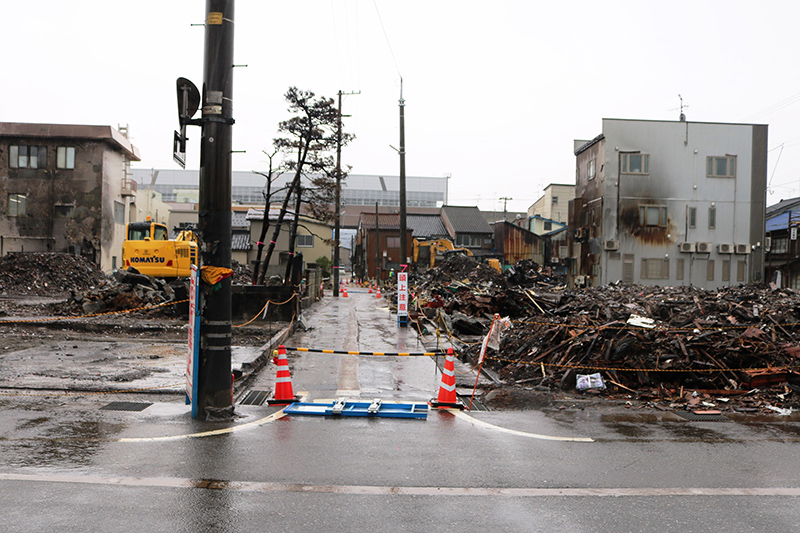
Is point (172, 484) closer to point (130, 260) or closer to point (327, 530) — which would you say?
point (327, 530)

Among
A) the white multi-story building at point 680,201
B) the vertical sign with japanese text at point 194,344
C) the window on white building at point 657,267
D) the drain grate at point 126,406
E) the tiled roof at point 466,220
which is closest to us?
the vertical sign with japanese text at point 194,344

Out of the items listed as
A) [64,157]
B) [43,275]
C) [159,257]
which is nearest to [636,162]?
[159,257]

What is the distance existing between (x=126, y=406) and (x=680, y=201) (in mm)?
41264

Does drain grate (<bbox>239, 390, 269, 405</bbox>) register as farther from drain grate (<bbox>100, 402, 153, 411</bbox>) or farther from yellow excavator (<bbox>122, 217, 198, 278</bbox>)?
yellow excavator (<bbox>122, 217, 198, 278</bbox>)

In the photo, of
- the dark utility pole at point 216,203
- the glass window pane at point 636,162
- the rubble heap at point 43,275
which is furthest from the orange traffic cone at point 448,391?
the glass window pane at point 636,162

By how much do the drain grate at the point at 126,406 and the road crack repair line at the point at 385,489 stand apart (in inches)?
106

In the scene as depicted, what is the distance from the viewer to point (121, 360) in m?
11.9

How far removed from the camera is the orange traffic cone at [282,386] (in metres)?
8.65

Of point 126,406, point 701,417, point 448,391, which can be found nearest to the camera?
point 126,406

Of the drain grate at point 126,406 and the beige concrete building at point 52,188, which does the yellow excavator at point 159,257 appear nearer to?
the drain grate at point 126,406

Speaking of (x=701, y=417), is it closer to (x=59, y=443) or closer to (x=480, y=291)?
(x=59, y=443)

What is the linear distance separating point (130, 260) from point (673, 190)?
35.1 m

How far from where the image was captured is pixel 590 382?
10.1 metres

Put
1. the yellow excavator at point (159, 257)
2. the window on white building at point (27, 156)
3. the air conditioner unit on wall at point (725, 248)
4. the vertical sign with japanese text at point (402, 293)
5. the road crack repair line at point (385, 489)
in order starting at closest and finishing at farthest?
the road crack repair line at point (385, 489), the vertical sign with japanese text at point (402, 293), the yellow excavator at point (159, 257), the air conditioner unit on wall at point (725, 248), the window on white building at point (27, 156)
